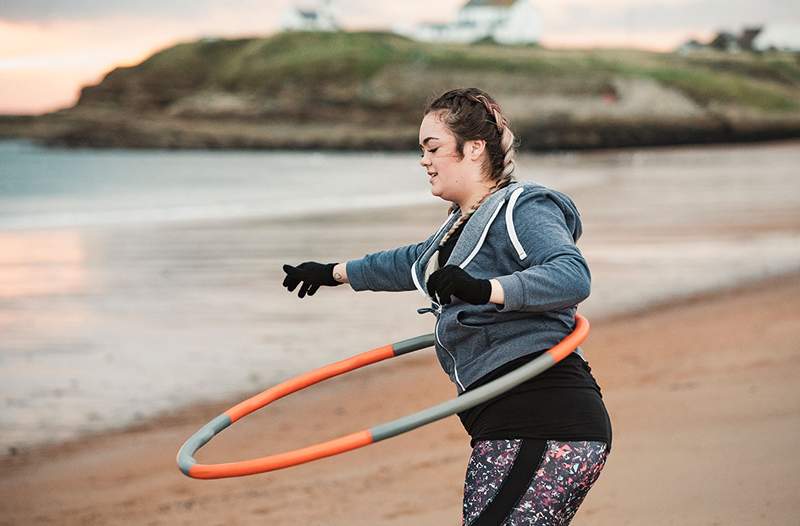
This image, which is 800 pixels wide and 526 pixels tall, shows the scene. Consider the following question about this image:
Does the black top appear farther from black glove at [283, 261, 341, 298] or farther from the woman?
black glove at [283, 261, 341, 298]

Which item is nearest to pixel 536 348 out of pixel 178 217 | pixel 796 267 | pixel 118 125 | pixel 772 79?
pixel 796 267

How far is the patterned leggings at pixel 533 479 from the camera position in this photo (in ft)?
10.1

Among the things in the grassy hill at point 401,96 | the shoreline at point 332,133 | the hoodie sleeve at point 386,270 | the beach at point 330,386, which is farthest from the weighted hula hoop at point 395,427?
the grassy hill at point 401,96

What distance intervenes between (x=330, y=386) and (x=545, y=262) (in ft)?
19.4

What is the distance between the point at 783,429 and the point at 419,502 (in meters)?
2.50

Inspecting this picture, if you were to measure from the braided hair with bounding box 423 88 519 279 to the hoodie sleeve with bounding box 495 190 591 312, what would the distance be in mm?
221

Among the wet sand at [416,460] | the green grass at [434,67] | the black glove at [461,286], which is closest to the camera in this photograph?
the black glove at [461,286]

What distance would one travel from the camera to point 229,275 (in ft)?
48.6

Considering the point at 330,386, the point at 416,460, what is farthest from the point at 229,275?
the point at 416,460

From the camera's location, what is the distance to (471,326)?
10.4ft

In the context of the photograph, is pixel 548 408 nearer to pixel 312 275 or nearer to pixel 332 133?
pixel 312 275

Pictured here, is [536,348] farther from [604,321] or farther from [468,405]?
[604,321]

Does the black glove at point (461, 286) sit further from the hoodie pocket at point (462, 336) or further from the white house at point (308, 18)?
the white house at point (308, 18)

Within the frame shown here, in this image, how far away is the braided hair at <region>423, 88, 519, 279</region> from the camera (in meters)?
3.22
